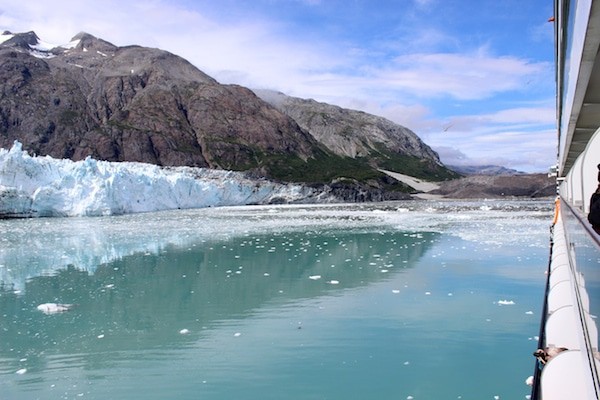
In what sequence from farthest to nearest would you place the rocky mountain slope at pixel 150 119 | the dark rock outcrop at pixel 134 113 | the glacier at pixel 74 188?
Answer: the dark rock outcrop at pixel 134 113, the rocky mountain slope at pixel 150 119, the glacier at pixel 74 188

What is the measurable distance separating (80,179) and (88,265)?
28.2 metres

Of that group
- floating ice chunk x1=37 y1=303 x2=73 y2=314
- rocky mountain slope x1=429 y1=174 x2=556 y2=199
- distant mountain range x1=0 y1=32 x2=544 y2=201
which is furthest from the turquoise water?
rocky mountain slope x1=429 y1=174 x2=556 y2=199

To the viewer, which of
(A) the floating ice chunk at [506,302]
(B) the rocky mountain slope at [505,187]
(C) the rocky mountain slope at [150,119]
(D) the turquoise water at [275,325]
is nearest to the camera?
(D) the turquoise water at [275,325]

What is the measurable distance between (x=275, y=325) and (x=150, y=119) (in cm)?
12521

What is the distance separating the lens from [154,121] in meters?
124

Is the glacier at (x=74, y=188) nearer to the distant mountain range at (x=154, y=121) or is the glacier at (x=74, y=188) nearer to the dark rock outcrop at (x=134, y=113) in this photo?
the distant mountain range at (x=154, y=121)

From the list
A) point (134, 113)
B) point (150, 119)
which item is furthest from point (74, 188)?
point (134, 113)

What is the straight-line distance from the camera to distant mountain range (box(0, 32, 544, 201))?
11006 centimetres

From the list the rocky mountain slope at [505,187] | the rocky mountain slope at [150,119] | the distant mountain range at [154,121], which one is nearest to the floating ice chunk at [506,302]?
the distant mountain range at [154,121]

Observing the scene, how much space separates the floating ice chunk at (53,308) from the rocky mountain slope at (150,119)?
238 feet

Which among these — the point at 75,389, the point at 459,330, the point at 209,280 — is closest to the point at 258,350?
the point at 75,389

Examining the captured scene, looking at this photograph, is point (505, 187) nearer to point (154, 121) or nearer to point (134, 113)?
point (154, 121)

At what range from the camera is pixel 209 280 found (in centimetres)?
1079

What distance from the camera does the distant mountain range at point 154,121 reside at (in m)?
110
